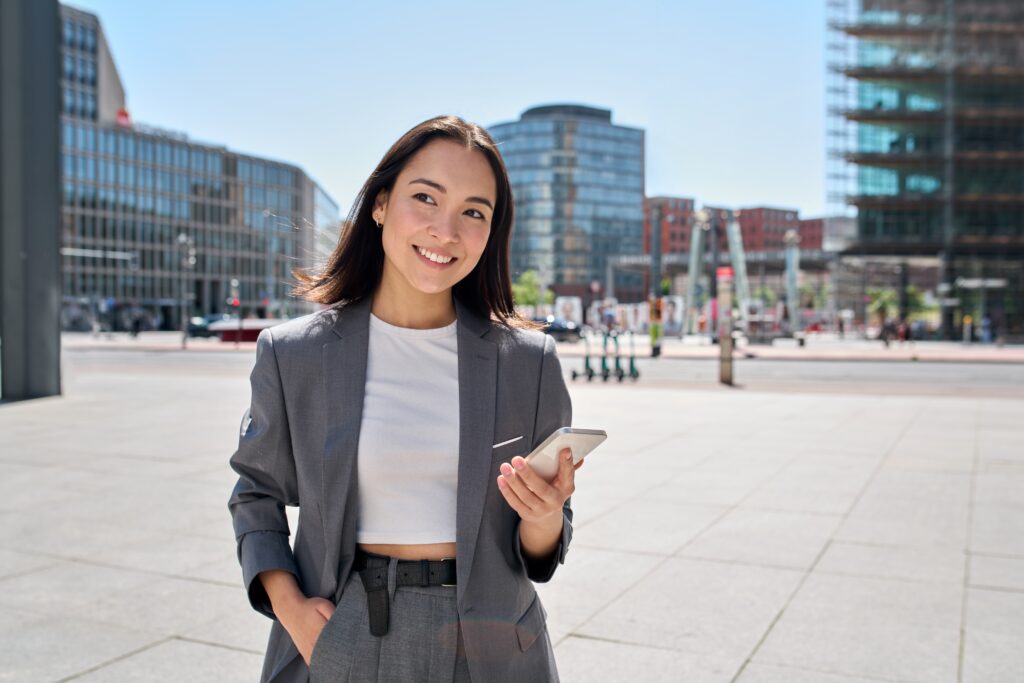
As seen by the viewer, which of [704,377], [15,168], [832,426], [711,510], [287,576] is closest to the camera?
[287,576]

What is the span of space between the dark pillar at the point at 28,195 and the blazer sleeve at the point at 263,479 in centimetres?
1497

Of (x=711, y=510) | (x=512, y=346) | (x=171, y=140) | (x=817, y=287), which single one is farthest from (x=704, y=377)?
(x=817, y=287)

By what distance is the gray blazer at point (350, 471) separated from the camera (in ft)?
6.41

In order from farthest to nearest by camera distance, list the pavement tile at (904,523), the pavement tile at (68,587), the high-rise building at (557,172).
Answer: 1. the pavement tile at (904,523)
2. the pavement tile at (68,587)
3. the high-rise building at (557,172)

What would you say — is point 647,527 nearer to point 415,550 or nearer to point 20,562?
point 20,562

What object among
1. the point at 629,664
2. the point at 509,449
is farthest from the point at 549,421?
the point at 629,664

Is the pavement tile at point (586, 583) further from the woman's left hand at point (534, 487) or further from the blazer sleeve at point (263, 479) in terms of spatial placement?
the woman's left hand at point (534, 487)

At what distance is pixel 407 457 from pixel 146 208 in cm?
10003

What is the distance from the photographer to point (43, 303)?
15.5m

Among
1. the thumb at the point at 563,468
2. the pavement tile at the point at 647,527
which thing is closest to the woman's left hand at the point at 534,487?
the thumb at the point at 563,468

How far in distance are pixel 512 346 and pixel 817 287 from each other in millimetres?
163517

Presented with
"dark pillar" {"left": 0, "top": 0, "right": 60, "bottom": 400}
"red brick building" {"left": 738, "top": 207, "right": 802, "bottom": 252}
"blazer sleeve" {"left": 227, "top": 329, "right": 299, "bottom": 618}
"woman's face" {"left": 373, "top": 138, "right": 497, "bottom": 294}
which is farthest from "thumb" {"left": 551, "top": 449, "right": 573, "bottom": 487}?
"red brick building" {"left": 738, "top": 207, "right": 802, "bottom": 252}

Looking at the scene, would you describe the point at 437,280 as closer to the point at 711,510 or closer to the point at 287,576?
the point at 287,576

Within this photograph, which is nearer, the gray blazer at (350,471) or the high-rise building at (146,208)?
the gray blazer at (350,471)
